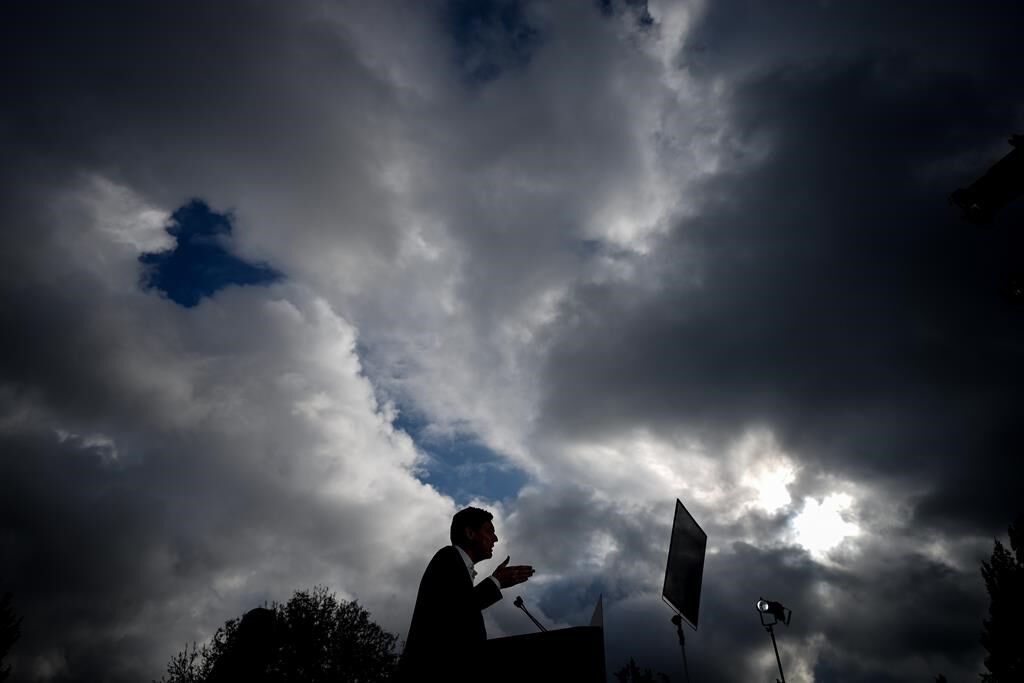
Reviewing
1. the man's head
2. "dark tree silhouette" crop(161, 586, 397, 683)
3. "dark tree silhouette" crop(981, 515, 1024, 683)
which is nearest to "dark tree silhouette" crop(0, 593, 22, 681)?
"dark tree silhouette" crop(161, 586, 397, 683)

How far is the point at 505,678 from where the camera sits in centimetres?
202

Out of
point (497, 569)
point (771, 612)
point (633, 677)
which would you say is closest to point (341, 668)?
point (771, 612)

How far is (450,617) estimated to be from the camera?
2.22 meters

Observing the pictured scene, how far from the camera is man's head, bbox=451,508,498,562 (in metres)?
2.91

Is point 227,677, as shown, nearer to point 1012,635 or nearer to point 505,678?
point 505,678

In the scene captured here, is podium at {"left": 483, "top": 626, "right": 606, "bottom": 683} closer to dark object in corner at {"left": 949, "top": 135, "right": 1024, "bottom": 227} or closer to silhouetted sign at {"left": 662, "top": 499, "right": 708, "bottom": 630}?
silhouetted sign at {"left": 662, "top": 499, "right": 708, "bottom": 630}

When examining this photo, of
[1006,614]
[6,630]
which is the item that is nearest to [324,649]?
[6,630]

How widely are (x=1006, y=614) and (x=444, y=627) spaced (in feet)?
130

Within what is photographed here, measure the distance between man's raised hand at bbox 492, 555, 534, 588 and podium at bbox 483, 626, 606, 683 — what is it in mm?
785

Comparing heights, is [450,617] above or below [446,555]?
below

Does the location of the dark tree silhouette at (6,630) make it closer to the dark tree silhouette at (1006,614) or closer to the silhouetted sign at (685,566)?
the silhouetted sign at (685,566)

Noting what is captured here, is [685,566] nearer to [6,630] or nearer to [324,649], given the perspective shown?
[324,649]

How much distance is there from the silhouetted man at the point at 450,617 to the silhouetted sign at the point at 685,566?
1.14 metres

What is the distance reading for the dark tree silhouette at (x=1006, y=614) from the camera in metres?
24.1
